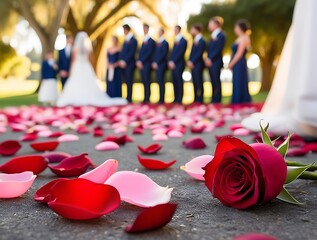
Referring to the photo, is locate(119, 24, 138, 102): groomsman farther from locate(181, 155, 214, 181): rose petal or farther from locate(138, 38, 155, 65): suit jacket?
locate(181, 155, 214, 181): rose petal

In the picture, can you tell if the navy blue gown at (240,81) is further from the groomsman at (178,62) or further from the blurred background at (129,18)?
the blurred background at (129,18)

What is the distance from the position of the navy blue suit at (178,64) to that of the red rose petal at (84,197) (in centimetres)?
1019

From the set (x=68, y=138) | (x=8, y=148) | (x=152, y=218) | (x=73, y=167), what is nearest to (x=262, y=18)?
(x=68, y=138)

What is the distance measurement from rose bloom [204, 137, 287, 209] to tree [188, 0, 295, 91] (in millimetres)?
19344

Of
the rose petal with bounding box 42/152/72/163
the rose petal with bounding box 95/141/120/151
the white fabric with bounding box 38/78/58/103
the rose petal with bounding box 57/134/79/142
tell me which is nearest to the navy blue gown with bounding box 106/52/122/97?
the white fabric with bounding box 38/78/58/103

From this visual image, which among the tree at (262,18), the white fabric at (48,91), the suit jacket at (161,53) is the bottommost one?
the white fabric at (48,91)

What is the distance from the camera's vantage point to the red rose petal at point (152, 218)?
1.21 m

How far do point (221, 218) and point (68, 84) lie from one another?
1018 centimetres

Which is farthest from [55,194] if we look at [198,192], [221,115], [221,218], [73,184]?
[221,115]

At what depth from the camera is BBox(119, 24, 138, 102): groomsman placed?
11930 mm

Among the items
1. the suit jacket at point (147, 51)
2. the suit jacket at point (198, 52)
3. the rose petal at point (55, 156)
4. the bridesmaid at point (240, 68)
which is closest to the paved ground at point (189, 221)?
the rose petal at point (55, 156)

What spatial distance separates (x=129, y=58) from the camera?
12.3m

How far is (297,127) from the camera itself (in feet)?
10.3

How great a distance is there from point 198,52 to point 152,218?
33.6 feet
